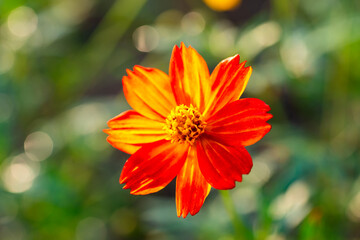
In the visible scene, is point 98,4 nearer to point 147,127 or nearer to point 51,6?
point 51,6

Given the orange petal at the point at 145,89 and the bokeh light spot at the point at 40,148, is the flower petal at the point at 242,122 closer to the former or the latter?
the orange petal at the point at 145,89

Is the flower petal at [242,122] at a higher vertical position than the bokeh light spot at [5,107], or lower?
lower

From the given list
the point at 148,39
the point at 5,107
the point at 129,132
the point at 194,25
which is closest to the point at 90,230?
the point at 5,107

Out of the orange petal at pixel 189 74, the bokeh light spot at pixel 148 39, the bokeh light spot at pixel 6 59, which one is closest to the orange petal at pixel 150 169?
the orange petal at pixel 189 74

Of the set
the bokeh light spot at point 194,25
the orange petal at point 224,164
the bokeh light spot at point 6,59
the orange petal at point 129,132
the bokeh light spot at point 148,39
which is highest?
the bokeh light spot at point 6,59

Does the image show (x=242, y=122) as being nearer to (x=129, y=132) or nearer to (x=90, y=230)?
(x=129, y=132)

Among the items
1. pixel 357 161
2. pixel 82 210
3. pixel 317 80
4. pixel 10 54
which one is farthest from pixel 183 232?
pixel 10 54
